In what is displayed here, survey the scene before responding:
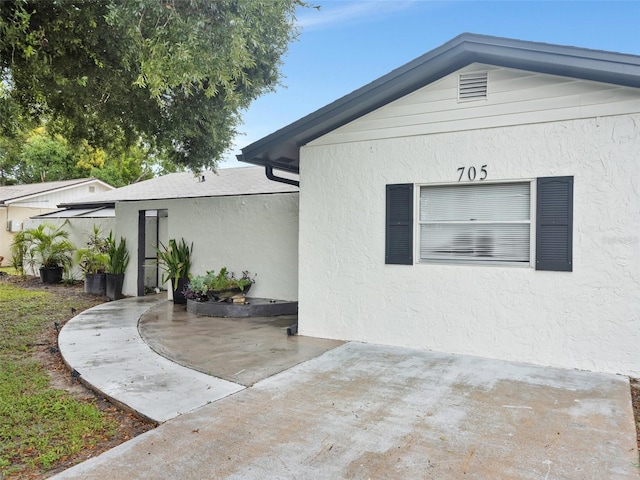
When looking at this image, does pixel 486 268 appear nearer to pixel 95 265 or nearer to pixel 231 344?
pixel 231 344

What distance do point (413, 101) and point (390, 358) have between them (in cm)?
345

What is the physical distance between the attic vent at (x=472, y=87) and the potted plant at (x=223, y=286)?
5534mm

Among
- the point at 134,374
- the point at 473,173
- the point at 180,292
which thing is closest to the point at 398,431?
the point at 134,374

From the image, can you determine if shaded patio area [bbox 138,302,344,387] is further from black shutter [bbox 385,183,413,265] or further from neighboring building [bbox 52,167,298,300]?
black shutter [bbox 385,183,413,265]

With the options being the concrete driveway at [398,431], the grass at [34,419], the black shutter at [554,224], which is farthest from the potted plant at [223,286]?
the black shutter at [554,224]

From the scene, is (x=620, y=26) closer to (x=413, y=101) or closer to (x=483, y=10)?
(x=483, y=10)

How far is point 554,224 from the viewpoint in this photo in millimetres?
5203

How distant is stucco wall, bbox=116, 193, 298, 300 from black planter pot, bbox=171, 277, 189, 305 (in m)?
0.40

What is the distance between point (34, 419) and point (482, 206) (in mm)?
5308

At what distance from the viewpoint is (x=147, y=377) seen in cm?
472

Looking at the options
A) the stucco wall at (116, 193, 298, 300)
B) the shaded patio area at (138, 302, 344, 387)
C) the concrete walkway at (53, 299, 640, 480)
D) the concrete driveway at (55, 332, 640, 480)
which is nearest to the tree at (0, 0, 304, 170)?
the stucco wall at (116, 193, 298, 300)

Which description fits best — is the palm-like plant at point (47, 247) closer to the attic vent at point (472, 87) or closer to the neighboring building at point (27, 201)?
the neighboring building at point (27, 201)

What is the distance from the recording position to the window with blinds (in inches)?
215

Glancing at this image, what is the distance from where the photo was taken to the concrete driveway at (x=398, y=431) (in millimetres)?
2902
